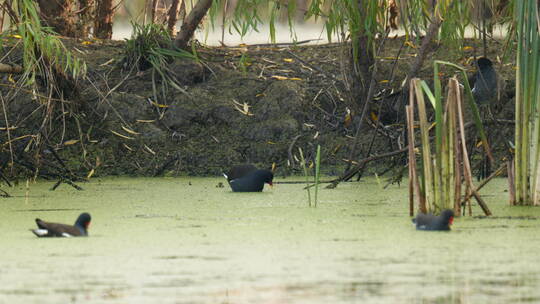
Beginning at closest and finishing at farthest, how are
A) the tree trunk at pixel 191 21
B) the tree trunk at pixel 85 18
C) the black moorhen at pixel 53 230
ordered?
the black moorhen at pixel 53 230 → the tree trunk at pixel 191 21 → the tree trunk at pixel 85 18

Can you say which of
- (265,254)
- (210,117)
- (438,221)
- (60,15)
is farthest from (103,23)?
(265,254)

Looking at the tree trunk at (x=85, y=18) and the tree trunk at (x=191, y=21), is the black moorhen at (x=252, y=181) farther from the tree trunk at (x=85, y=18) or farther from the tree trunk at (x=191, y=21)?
the tree trunk at (x=85, y=18)

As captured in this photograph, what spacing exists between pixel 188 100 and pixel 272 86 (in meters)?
0.83

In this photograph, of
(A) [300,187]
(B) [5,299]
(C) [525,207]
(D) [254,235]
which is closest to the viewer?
(B) [5,299]

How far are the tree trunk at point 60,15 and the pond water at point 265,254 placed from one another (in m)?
4.44

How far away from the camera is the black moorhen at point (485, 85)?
928cm

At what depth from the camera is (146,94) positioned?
11.1 m

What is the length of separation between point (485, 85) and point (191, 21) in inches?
126

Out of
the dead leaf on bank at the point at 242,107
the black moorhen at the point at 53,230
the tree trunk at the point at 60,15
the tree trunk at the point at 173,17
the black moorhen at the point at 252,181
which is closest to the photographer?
the black moorhen at the point at 53,230

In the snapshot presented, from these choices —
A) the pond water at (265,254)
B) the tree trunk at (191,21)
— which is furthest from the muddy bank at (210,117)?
the pond water at (265,254)

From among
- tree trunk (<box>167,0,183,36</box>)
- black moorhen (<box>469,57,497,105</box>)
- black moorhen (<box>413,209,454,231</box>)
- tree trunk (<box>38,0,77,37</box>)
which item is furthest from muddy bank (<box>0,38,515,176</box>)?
black moorhen (<box>413,209,454,231</box>)

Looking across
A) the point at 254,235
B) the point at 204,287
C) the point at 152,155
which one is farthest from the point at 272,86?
the point at 204,287

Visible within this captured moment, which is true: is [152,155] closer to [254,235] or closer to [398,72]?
[398,72]

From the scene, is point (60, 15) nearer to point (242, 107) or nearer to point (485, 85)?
point (242, 107)
